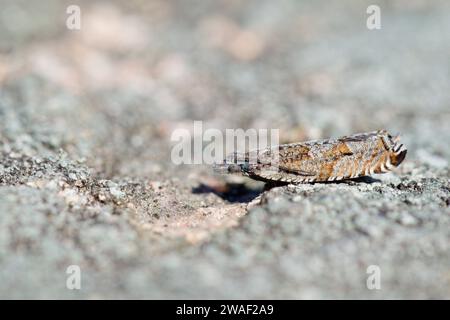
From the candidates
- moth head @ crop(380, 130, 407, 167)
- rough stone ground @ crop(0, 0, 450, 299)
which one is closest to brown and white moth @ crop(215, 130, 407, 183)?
moth head @ crop(380, 130, 407, 167)

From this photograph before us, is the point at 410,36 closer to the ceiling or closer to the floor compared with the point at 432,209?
closer to the ceiling

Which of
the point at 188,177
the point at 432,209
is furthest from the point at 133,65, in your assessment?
the point at 432,209

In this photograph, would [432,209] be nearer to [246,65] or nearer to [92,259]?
[92,259]

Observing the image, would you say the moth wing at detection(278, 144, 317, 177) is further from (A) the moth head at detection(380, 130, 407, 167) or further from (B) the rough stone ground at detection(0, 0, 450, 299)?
(A) the moth head at detection(380, 130, 407, 167)

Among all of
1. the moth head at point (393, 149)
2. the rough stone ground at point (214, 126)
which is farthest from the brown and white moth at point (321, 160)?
the rough stone ground at point (214, 126)

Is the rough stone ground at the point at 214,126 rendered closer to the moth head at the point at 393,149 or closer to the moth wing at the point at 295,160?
the moth wing at the point at 295,160

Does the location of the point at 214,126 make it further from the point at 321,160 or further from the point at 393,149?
the point at 393,149
